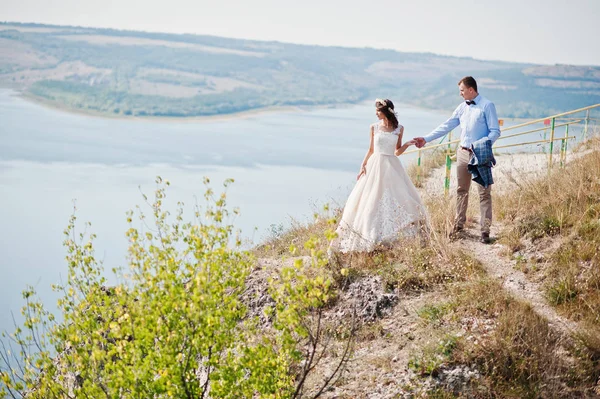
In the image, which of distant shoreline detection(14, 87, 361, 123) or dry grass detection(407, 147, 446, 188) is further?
distant shoreline detection(14, 87, 361, 123)

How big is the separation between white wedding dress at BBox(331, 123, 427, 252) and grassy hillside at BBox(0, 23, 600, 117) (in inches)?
2941

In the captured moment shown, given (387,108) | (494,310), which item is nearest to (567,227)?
(494,310)

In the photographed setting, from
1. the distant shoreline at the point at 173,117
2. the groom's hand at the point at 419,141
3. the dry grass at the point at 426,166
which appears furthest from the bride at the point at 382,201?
the distant shoreline at the point at 173,117

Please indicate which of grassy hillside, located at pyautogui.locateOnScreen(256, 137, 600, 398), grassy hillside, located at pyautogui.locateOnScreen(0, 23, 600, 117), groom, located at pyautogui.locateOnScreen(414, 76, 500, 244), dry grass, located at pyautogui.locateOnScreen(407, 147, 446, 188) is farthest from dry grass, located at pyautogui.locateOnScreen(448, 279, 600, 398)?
grassy hillside, located at pyautogui.locateOnScreen(0, 23, 600, 117)

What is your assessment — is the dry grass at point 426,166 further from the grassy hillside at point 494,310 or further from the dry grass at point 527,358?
the dry grass at point 527,358

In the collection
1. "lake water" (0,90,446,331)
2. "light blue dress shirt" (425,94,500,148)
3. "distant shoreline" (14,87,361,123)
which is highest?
"light blue dress shirt" (425,94,500,148)

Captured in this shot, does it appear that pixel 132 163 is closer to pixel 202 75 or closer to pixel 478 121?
pixel 202 75

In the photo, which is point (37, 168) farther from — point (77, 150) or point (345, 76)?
point (345, 76)

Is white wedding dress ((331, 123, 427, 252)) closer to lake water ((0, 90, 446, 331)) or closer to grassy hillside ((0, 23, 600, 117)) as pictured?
lake water ((0, 90, 446, 331))

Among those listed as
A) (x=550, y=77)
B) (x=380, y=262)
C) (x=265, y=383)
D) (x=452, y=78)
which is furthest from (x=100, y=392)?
(x=452, y=78)

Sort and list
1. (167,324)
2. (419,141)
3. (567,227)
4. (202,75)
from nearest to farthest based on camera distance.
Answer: (167,324)
(567,227)
(419,141)
(202,75)

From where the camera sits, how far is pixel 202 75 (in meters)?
125

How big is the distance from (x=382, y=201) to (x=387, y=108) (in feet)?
3.47

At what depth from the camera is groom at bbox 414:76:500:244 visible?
7.21 metres
